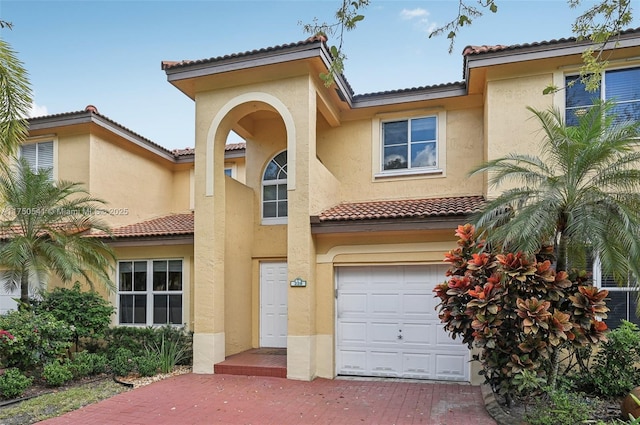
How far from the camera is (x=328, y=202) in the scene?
12.1 metres

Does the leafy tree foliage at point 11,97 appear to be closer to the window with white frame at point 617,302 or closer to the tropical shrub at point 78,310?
the tropical shrub at point 78,310

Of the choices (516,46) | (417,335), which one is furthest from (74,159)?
(516,46)

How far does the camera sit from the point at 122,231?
1395 cm

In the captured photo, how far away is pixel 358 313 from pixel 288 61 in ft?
20.7

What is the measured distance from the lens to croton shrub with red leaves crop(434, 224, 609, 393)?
7.07m

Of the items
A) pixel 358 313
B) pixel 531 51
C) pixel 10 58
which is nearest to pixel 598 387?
pixel 358 313

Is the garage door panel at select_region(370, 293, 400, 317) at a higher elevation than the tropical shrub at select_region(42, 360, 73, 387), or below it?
higher

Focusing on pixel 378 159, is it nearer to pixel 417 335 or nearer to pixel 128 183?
pixel 417 335

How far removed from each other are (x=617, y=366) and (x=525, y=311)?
293 centimetres

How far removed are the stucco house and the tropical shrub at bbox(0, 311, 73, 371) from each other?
2948 millimetres

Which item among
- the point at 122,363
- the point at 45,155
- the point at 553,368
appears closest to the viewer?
the point at 553,368

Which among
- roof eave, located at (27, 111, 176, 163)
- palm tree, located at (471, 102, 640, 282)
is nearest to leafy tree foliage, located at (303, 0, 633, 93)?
palm tree, located at (471, 102, 640, 282)

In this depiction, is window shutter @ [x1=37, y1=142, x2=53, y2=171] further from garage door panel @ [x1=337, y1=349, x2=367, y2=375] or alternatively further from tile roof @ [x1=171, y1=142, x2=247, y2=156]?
garage door panel @ [x1=337, y1=349, x2=367, y2=375]

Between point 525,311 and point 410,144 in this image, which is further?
point 410,144
